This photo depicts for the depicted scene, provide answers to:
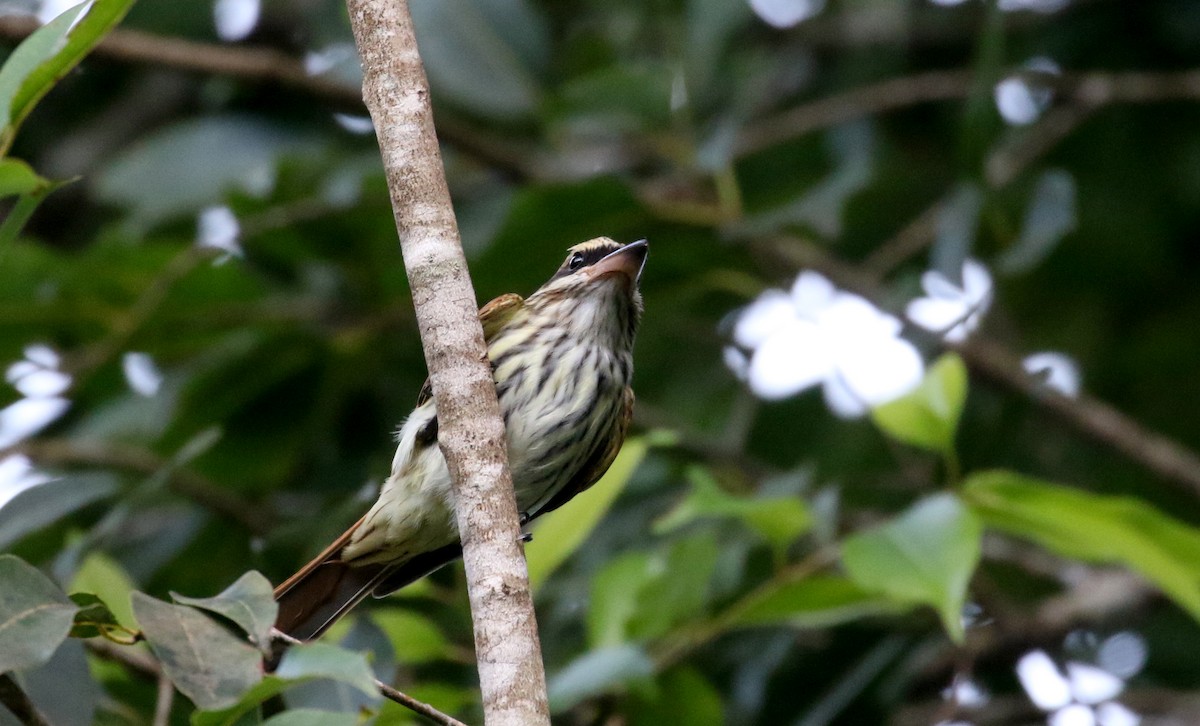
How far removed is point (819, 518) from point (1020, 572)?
2.12 meters

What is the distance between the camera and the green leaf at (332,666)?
67.4 inches

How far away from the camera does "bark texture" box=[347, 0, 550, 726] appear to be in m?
1.93

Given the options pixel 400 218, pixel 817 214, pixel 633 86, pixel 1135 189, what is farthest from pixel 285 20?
pixel 400 218

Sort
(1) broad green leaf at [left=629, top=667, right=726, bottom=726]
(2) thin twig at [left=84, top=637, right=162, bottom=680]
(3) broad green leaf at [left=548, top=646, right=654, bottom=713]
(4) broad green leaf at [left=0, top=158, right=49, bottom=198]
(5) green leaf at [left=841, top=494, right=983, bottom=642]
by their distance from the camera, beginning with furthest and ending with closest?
(1) broad green leaf at [left=629, top=667, right=726, bottom=726] < (3) broad green leaf at [left=548, top=646, right=654, bottom=713] < (5) green leaf at [left=841, top=494, right=983, bottom=642] < (2) thin twig at [left=84, top=637, right=162, bottom=680] < (4) broad green leaf at [left=0, top=158, right=49, bottom=198]

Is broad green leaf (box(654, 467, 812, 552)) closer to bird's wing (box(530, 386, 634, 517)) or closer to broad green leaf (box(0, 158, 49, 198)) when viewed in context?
bird's wing (box(530, 386, 634, 517))

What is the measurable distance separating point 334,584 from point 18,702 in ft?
4.72

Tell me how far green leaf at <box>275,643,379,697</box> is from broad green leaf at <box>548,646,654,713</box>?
52.5 inches

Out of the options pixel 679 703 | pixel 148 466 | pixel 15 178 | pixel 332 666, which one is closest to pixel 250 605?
pixel 332 666

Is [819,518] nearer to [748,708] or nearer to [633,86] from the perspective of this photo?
[748,708]

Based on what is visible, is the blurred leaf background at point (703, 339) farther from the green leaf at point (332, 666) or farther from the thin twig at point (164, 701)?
the green leaf at point (332, 666)

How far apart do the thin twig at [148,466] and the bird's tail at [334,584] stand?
745mm

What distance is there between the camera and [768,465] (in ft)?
16.5

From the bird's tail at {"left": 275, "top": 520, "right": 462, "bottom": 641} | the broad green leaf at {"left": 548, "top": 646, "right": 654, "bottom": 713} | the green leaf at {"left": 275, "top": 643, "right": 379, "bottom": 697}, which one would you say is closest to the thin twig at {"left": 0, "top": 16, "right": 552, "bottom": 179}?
the bird's tail at {"left": 275, "top": 520, "right": 462, "bottom": 641}

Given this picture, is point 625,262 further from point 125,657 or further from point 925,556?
point 125,657
